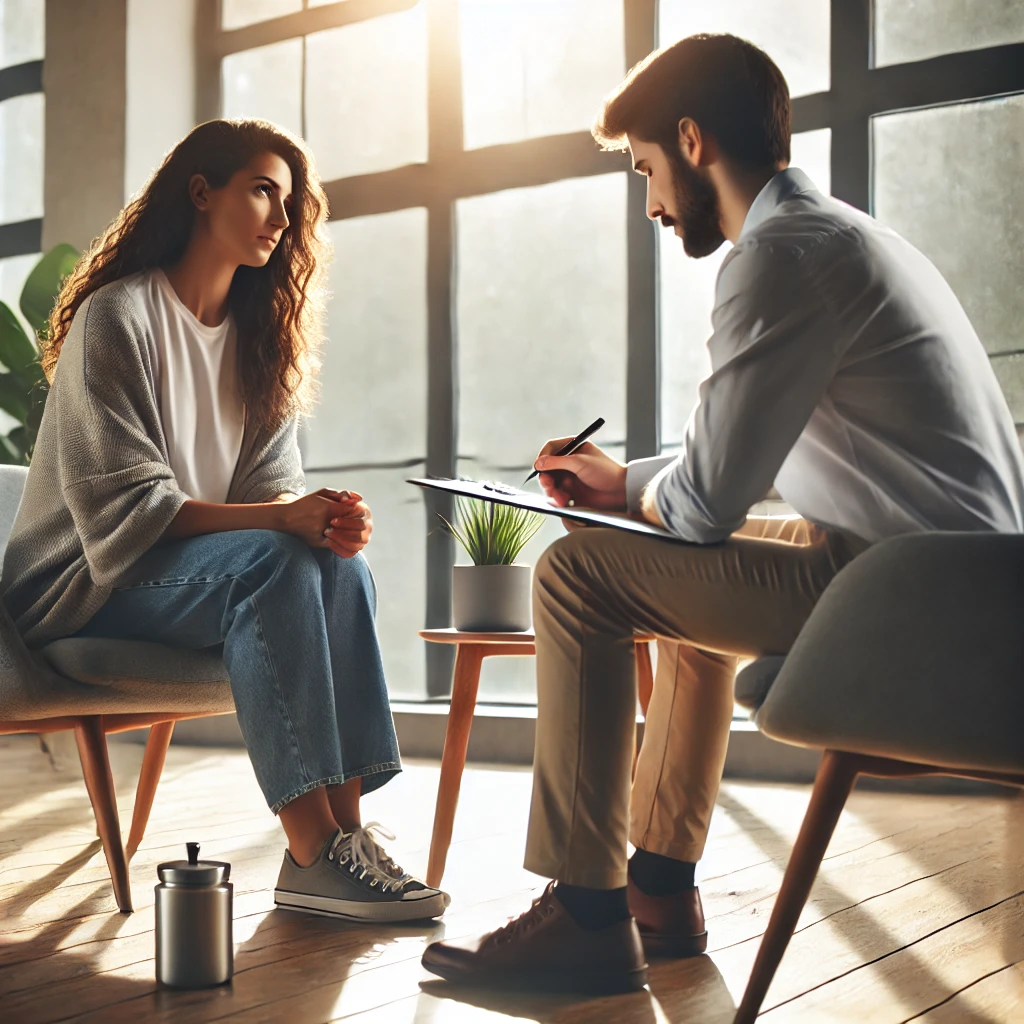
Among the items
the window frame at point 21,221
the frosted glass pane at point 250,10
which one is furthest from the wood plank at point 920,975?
the window frame at point 21,221

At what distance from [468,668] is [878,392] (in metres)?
0.92

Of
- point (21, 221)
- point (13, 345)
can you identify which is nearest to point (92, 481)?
point (13, 345)

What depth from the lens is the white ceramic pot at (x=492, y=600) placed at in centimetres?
195

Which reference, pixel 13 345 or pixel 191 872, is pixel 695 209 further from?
pixel 13 345

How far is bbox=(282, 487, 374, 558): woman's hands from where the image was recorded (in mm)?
1660

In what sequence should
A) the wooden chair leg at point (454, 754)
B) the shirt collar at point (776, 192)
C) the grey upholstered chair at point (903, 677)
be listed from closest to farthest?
the grey upholstered chair at point (903, 677), the shirt collar at point (776, 192), the wooden chair leg at point (454, 754)

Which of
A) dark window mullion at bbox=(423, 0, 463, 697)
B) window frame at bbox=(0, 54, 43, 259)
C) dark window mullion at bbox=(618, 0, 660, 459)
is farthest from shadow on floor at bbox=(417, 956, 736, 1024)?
window frame at bbox=(0, 54, 43, 259)

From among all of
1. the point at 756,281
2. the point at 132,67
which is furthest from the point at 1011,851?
the point at 132,67

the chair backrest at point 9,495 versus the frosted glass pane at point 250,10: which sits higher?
the frosted glass pane at point 250,10

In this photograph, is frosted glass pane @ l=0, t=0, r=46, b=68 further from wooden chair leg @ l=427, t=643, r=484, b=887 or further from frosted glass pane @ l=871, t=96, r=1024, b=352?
wooden chair leg @ l=427, t=643, r=484, b=887

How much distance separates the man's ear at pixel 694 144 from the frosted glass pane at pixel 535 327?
7.51ft

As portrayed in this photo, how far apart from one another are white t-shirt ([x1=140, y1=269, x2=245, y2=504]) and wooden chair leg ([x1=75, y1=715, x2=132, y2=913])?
16.3 inches

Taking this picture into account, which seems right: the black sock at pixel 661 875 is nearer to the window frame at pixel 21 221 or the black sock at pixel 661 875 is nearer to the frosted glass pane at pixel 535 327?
the frosted glass pane at pixel 535 327

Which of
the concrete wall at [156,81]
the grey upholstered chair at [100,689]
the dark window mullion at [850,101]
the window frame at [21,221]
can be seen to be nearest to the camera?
the grey upholstered chair at [100,689]
